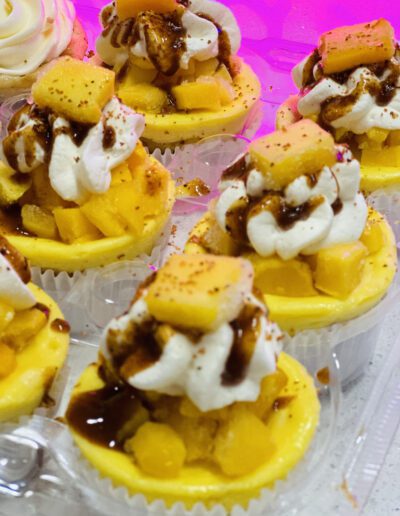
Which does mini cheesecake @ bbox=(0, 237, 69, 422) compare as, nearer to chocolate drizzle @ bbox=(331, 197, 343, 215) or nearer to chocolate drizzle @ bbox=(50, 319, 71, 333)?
chocolate drizzle @ bbox=(50, 319, 71, 333)

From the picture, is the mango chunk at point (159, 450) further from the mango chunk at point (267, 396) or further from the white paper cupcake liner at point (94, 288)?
the white paper cupcake liner at point (94, 288)

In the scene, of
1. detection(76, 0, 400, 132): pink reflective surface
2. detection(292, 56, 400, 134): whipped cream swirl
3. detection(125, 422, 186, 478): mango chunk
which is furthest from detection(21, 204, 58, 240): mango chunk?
detection(76, 0, 400, 132): pink reflective surface

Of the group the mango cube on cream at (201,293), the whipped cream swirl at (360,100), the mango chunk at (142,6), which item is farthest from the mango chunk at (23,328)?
the mango chunk at (142,6)

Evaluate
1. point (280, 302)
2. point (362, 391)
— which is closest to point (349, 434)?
point (362, 391)

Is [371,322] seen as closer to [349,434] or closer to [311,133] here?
[349,434]

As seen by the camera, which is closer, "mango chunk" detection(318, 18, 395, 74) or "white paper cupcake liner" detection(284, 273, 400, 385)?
"white paper cupcake liner" detection(284, 273, 400, 385)

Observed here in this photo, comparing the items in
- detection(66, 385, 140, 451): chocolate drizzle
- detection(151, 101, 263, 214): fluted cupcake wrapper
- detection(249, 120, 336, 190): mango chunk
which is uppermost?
detection(249, 120, 336, 190): mango chunk

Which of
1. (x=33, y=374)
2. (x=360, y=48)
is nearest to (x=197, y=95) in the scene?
(x=360, y=48)

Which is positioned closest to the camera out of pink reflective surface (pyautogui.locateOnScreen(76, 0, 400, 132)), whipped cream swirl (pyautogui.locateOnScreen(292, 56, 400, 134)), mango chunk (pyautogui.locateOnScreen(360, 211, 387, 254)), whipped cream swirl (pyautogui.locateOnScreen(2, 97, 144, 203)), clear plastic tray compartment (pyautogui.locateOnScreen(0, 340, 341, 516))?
clear plastic tray compartment (pyautogui.locateOnScreen(0, 340, 341, 516))
